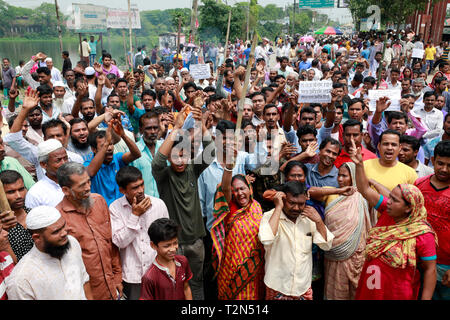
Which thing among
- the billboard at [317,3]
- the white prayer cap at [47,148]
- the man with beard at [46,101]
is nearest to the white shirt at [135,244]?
the white prayer cap at [47,148]

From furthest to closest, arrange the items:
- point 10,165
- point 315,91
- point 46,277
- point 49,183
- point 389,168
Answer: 1. point 315,91
2. point 389,168
3. point 10,165
4. point 49,183
5. point 46,277

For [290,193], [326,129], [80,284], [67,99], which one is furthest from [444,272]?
[67,99]

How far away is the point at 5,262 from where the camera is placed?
7.79 ft

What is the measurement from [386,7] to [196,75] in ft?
68.5

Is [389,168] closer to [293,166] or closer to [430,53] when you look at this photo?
[293,166]

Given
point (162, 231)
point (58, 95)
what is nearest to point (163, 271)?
point (162, 231)

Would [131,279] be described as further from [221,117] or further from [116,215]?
[221,117]

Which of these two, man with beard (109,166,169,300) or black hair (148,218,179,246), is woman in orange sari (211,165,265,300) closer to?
man with beard (109,166,169,300)

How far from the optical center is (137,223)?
287cm

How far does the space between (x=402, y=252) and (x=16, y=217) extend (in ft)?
9.54

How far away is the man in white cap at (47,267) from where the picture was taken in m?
2.16

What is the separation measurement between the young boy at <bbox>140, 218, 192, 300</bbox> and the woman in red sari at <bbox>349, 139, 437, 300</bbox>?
1489 millimetres

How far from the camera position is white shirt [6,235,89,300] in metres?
2.15

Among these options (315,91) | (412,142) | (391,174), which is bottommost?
(391,174)
